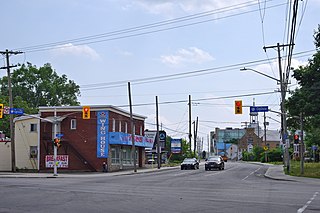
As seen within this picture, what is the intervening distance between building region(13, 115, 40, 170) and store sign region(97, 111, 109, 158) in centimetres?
759

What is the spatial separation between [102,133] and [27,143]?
9.42m

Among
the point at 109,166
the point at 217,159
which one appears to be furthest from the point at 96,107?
the point at 217,159

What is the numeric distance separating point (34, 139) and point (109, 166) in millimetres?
9414

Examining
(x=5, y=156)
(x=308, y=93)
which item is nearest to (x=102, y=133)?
(x=5, y=156)

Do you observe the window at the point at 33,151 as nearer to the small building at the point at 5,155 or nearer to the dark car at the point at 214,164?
the small building at the point at 5,155

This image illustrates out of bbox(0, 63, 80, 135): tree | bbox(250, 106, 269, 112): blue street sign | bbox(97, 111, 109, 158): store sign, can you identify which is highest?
bbox(0, 63, 80, 135): tree

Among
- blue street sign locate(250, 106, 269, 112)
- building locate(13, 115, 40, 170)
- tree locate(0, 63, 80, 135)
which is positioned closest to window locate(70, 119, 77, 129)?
building locate(13, 115, 40, 170)

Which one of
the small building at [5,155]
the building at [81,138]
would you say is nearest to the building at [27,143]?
the building at [81,138]

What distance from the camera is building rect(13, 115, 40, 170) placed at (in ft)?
185

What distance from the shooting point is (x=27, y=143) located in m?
56.8

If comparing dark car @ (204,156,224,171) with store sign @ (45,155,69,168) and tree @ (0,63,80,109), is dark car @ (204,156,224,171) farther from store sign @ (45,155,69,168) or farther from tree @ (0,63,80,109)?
tree @ (0,63,80,109)

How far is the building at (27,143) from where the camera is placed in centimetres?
5650

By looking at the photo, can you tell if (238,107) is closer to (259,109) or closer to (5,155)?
(259,109)

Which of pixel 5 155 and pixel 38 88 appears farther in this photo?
pixel 38 88
